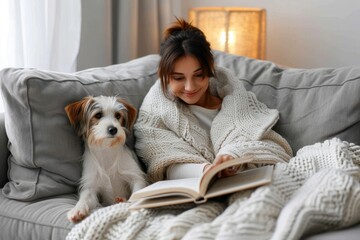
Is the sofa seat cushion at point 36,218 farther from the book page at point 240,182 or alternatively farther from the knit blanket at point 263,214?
the book page at point 240,182

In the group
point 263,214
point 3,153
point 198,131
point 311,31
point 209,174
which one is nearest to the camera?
point 263,214

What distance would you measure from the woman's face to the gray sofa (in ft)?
0.67

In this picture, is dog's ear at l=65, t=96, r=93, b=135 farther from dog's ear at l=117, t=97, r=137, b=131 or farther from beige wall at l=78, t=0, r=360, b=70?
beige wall at l=78, t=0, r=360, b=70

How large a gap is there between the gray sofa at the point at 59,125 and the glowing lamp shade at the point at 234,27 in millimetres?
832

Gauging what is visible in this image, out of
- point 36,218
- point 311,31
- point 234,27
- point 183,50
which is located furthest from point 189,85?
point 311,31

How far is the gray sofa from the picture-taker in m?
1.92

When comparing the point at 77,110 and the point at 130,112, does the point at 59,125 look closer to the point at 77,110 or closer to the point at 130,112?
the point at 77,110

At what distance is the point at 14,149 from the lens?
2.02 metres

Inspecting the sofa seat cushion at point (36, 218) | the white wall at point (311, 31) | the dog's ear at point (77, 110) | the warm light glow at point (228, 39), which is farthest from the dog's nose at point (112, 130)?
the white wall at point (311, 31)

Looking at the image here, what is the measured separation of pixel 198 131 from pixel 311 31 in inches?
55.0

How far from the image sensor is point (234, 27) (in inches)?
122

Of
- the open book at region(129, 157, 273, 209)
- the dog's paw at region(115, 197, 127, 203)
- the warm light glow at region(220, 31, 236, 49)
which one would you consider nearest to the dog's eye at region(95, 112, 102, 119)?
the dog's paw at region(115, 197, 127, 203)

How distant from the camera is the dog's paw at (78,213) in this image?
176 centimetres

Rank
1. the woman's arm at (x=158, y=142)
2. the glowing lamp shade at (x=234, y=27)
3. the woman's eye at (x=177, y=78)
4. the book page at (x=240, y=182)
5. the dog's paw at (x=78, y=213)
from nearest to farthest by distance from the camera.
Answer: the book page at (x=240, y=182) < the dog's paw at (x=78, y=213) < the woman's arm at (x=158, y=142) < the woman's eye at (x=177, y=78) < the glowing lamp shade at (x=234, y=27)
